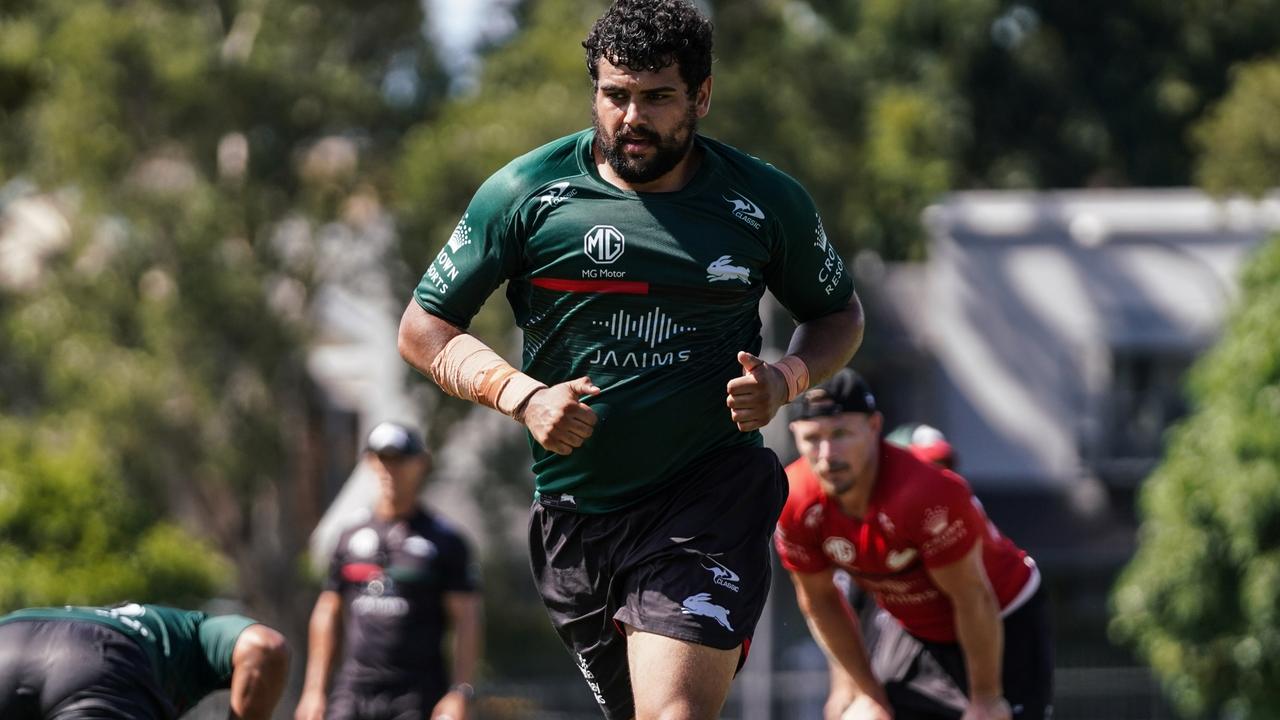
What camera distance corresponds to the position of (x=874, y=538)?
22.6ft

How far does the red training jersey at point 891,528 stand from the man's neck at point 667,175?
1.76 m

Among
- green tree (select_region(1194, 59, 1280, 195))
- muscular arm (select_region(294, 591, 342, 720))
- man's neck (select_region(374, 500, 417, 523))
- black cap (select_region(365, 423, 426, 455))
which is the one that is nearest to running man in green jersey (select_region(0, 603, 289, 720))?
muscular arm (select_region(294, 591, 342, 720))

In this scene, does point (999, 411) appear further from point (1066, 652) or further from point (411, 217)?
point (411, 217)

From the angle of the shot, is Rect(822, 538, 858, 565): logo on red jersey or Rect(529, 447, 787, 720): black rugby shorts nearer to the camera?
Rect(529, 447, 787, 720): black rugby shorts

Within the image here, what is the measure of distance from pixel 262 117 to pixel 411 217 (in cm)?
261

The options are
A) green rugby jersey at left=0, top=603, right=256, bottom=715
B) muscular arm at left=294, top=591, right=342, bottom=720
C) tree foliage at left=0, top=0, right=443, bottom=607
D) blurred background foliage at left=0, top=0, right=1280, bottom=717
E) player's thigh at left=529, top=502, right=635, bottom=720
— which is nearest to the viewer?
player's thigh at left=529, top=502, right=635, bottom=720

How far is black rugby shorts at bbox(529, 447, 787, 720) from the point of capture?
5.14 metres

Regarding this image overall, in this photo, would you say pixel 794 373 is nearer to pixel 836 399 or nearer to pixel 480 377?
pixel 480 377

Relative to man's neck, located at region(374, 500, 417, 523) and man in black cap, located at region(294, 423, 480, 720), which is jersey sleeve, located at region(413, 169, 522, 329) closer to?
man in black cap, located at region(294, 423, 480, 720)

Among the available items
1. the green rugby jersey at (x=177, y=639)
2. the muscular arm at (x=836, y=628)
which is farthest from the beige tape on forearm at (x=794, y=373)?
the green rugby jersey at (x=177, y=639)

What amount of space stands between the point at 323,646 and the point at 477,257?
5.17 metres

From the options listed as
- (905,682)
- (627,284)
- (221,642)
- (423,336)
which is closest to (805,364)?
(627,284)

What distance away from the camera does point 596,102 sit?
522 cm

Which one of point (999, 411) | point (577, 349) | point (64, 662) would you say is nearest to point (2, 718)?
point (64, 662)
